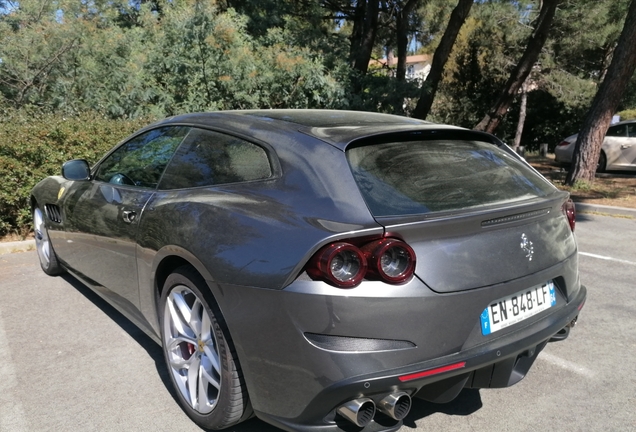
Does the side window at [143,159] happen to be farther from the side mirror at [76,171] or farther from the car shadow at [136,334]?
the car shadow at [136,334]

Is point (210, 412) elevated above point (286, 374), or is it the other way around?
point (286, 374)

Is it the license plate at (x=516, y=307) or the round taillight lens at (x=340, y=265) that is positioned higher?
the round taillight lens at (x=340, y=265)

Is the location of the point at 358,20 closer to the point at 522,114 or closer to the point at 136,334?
the point at 522,114

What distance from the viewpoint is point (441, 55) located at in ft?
49.1

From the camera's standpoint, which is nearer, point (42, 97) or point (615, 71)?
point (615, 71)

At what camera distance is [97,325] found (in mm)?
4160

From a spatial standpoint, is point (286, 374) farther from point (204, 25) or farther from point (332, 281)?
point (204, 25)

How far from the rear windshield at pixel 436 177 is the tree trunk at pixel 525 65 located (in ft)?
42.2

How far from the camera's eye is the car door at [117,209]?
11.2 ft

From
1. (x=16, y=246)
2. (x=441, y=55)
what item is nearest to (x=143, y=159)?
(x=16, y=246)

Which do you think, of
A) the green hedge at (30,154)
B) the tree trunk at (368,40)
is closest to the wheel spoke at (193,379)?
the green hedge at (30,154)

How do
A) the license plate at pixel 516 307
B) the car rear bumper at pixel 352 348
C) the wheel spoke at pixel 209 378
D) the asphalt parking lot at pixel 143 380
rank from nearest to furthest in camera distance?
the car rear bumper at pixel 352 348, the license plate at pixel 516 307, the wheel spoke at pixel 209 378, the asphalt parking lot at pixel 143 380

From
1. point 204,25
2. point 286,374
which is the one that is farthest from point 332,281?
point 204,25

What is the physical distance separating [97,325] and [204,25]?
7.54 metres
